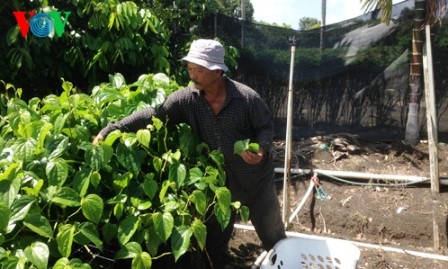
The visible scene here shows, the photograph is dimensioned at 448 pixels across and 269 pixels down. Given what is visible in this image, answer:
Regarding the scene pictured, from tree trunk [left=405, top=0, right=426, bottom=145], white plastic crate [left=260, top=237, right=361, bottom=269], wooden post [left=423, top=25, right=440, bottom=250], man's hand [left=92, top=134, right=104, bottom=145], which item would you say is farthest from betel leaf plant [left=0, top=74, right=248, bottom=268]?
tree trunk [left=405, top=0, right=426, bottom=145]

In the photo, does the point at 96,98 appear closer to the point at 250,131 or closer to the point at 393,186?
the point at 250,131

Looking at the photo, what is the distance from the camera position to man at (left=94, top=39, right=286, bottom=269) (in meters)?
1.97

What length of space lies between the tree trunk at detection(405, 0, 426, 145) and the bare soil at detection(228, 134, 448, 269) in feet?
0.55

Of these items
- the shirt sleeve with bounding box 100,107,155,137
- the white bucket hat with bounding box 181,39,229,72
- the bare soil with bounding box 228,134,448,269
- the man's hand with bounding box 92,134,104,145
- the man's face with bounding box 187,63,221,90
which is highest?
the white bucket hat with bounding box 181,39,229,72

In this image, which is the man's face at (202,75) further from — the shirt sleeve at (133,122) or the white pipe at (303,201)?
the white pipe at (303,201)

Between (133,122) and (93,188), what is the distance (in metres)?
0.42

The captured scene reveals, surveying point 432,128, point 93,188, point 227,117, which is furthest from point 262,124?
point 432,128

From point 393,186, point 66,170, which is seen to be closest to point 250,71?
point 393,186

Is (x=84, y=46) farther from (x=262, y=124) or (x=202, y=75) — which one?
(x=262, y=124)

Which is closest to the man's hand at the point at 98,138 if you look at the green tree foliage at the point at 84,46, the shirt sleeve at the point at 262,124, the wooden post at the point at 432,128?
the shirt sleeve at the point at 262,124

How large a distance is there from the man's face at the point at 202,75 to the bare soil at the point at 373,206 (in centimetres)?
124

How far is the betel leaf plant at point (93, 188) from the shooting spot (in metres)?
1.34

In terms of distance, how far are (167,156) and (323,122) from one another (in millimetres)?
3501

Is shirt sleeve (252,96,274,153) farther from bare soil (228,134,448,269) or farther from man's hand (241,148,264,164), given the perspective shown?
bare soil (228,134,448,269)
